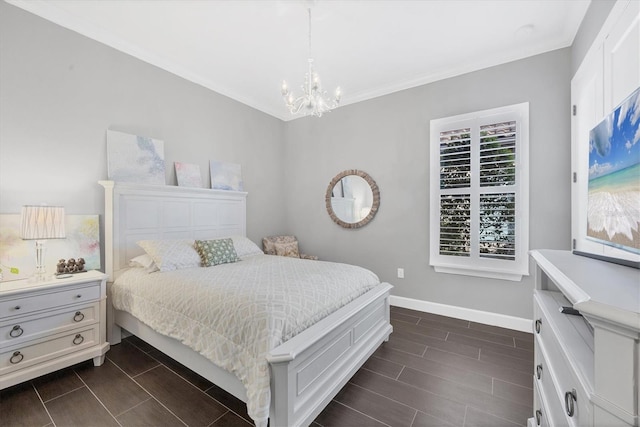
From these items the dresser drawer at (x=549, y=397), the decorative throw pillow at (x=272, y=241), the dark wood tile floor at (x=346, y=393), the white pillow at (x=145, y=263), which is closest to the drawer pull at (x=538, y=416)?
the dresser drawer at (x=549, y=397)

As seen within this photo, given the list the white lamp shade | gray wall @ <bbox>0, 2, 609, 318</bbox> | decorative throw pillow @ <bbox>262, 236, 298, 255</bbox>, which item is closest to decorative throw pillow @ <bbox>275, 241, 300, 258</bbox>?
decorative throw pillow @ <bbox>262, 236, 298, 255</bbox>

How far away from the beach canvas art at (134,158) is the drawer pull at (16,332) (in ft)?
4.55

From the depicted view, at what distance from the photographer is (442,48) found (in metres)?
2.81

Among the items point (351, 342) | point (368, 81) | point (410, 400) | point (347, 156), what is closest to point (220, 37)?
point (368, 81)

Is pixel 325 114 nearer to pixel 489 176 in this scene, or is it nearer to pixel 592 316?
pixel 489 176

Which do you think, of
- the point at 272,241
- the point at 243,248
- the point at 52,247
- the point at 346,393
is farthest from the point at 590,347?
the point at 272,241

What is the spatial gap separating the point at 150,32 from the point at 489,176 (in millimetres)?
3777

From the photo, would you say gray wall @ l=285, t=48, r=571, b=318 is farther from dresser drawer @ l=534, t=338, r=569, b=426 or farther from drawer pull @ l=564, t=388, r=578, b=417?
drawer pull @ l=564, t=388, r=578, b=417

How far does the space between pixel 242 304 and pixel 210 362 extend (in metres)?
0.49

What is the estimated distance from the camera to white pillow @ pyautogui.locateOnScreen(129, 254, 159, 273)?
2473mm

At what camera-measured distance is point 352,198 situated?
3963 mm

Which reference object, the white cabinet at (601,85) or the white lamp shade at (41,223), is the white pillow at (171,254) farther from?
the white cabinet at (601,85)

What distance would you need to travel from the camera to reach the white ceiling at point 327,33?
2244 millimetres

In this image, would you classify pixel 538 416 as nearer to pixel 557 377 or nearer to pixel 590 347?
pixel 557 377
